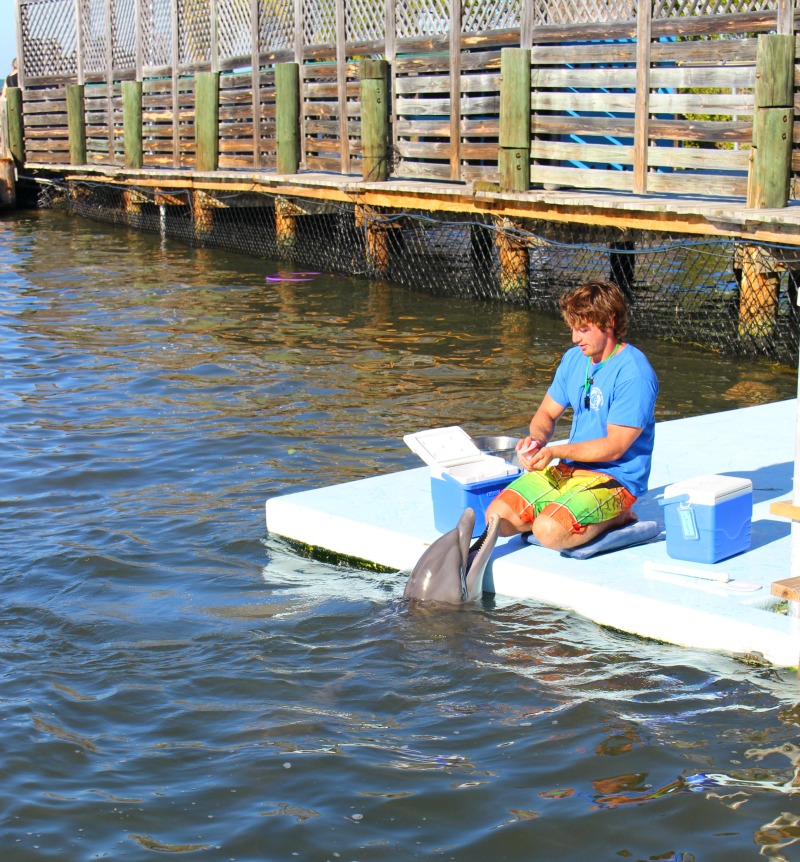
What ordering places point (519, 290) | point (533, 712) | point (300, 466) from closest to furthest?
1. point (533, 712)
2. point (300, 466)
3. point (519, 290)

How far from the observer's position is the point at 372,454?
27.9 ft

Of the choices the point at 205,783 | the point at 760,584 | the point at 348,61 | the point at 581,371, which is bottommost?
the point at 205,783

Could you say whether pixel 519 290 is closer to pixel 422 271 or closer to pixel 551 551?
pixel 422 271

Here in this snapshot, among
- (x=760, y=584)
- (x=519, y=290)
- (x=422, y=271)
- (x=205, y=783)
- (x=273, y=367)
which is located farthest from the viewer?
(x=422, y=271)

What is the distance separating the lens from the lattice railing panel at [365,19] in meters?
15.0

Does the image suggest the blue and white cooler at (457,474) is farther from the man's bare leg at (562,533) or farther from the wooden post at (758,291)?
the wooden post at (758,291)

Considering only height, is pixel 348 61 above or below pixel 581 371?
above

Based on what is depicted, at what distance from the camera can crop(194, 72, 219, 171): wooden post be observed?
18.4 m

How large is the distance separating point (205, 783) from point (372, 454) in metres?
4.30

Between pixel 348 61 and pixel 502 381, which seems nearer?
pixel 502 381

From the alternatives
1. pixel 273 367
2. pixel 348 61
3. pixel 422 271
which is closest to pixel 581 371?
pixel 273 367

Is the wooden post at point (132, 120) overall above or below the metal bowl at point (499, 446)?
above

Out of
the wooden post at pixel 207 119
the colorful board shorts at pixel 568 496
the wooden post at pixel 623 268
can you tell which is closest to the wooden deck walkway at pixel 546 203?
the wooden post at pixel 207 119

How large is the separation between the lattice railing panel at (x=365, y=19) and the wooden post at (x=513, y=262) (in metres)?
3.13
